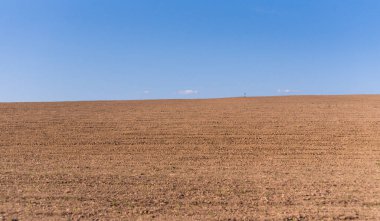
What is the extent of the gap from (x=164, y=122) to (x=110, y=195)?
40.1 feet

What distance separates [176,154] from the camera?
12750 mm

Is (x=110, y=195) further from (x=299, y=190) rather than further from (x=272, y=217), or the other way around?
(x=299, y=190)

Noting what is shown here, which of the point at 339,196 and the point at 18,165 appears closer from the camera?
the point at 339,196

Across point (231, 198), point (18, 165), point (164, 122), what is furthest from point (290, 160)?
point (164, 122)

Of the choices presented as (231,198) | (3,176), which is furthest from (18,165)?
(231,198)

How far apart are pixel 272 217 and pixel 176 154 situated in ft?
22.0

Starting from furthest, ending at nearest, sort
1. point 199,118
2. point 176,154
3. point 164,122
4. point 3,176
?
point 199,118 → point 164,122 → point 176,154 → point 3,176

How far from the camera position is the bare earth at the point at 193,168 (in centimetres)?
673

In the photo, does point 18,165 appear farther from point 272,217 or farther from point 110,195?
point 272,217

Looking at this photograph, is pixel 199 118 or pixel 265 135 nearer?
pixel 265 135

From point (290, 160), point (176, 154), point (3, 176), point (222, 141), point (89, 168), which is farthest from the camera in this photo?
point (222, 141)

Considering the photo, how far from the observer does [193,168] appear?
34.3 feet

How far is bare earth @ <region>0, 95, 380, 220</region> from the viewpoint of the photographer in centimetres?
673

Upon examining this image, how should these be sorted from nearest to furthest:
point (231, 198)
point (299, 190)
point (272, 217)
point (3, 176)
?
point (272, 217) → point (231, 198) → point (299, 190) → point (3, 176)
